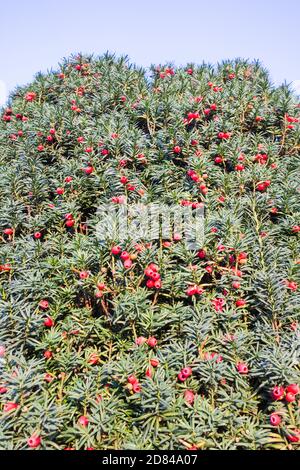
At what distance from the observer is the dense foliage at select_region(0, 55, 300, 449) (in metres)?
2.84

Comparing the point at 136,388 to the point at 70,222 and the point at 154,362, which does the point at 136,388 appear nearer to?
the point at 154,362

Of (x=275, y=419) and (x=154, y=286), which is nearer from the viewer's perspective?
(x=275, y=419)

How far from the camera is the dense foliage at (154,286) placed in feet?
9.33

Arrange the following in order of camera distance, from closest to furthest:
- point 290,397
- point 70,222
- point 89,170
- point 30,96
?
point 290,397, point 70,222, point 89,170, point 30,96

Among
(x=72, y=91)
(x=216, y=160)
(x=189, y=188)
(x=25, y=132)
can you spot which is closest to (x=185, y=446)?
(x=189, y=188)

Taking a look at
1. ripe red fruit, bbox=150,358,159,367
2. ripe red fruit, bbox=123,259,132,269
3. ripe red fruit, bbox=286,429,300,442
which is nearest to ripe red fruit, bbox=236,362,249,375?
ripe red fruit, bbox=286,429,300,442

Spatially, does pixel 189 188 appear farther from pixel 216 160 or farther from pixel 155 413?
pixel 155 413

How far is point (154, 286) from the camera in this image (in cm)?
357

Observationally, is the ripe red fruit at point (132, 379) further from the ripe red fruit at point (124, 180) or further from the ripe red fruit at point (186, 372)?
the ripe red fruit at point (124, 180)

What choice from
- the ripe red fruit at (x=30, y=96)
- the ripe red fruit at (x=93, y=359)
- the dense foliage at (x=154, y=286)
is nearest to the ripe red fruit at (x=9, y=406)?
the dense foliage at (x=154, y=286)

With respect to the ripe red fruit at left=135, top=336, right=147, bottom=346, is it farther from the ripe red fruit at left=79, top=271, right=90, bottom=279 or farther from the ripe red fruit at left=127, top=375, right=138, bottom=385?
the ripe red fruit at left=79, top=271, right=90, bottom=279

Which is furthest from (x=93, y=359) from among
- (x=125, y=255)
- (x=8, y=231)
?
(x=8, y=231)
